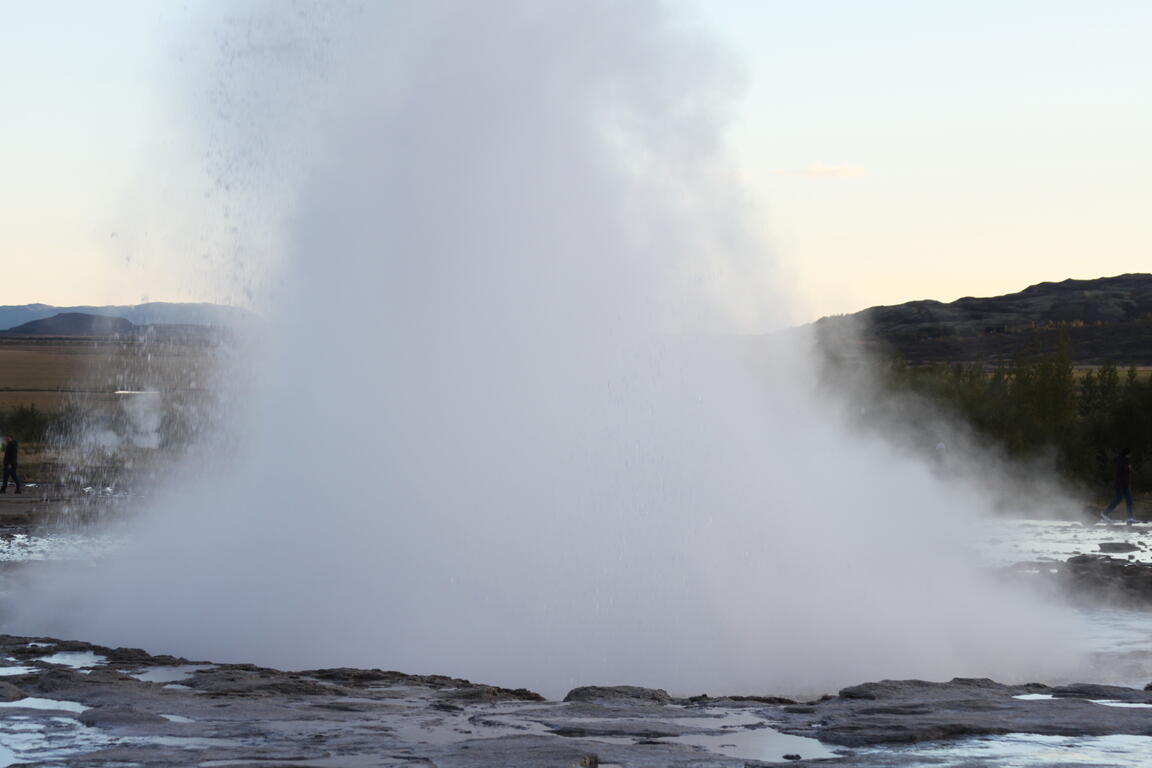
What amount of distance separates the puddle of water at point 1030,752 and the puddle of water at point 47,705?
4452 mm

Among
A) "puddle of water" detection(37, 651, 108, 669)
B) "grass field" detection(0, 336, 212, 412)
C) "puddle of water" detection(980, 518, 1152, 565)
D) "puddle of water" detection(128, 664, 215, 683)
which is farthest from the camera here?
"grass field" detection(0, 336, 212, 412)

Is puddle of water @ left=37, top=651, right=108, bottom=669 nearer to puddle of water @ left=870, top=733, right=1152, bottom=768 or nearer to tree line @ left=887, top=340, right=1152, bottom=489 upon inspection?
puddle of water @ left=870, top=733, right=1152, bottom=768

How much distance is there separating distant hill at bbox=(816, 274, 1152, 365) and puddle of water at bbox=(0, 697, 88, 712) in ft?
292

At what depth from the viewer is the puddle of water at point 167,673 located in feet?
31.1

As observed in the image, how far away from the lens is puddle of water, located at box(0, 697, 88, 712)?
27.1 feet

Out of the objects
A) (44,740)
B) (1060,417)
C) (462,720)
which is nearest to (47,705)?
(44,740)

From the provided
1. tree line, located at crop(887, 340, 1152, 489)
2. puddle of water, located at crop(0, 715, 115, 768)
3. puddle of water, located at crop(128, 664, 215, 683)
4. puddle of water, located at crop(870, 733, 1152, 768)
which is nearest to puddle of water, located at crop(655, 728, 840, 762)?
puddle of water, located at crop(870, 733, 1152, 768)

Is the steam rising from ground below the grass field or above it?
below

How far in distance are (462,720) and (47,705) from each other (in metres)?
2.48

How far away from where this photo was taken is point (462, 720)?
26.5 ft

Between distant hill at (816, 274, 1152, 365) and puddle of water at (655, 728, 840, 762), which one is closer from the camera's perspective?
puddle of water at (655, 728, 840, 762)

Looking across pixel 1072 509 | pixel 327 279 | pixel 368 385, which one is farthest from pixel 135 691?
pixel 1072 509

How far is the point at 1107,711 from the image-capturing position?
8500 mm

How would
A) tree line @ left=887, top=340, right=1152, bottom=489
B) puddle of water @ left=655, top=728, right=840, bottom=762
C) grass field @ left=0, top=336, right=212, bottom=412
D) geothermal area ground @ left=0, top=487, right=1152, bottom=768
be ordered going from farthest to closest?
grass field @ left=0, top=336, right=212, bottom=412, tree line @ left=887, top=340, right=1152, bottom=489, puddle of water @ left=655, top=728, right=840, bottom=762, geothermal area ground @ left=0, top=487, right=1152, bottom=768
